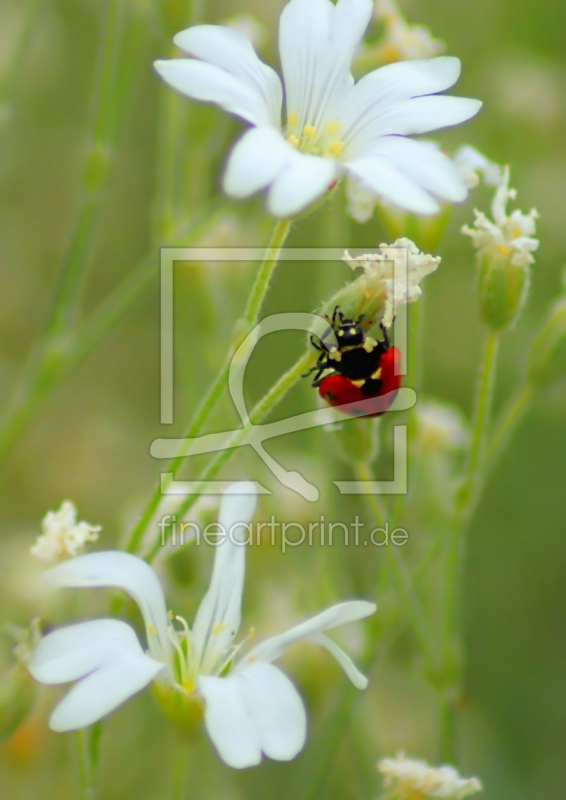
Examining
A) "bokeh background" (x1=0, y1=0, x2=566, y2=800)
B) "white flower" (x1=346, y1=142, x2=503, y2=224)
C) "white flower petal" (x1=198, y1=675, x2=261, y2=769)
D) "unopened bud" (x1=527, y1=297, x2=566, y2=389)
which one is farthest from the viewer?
"bokeh background" (x1=0, y1=0, x2=566, y2=800)

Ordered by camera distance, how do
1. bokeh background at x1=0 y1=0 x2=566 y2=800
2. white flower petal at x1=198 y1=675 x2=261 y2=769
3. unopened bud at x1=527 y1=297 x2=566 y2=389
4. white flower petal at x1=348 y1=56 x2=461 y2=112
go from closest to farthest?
1. white flower petal at x1=198 y1=675 x2=261 y2=769
2. white flower petal at x1=348 y1=56 x2=461 y2=112
3. unopened bud at x1=527 y1=297 x2=566 y2=389
4. bokeh background at x1=0 y1=0 x2=566 y2=800

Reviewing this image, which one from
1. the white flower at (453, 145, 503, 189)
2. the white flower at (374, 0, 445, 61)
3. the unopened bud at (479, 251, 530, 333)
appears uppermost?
the white flower at (374, 0, 445, 61)

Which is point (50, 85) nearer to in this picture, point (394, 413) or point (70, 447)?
point (70, 447)

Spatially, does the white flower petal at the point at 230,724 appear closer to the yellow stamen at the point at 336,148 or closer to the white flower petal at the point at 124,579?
the white flower petal at the point at 124,579

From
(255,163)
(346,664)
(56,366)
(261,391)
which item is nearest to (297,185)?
(255,163)

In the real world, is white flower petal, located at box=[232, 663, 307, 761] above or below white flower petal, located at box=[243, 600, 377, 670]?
below

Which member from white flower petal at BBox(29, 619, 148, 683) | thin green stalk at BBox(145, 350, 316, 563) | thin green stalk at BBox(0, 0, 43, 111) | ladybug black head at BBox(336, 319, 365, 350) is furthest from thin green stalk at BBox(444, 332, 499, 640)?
thin green stalk at BBox(0, 0, 43, 111)

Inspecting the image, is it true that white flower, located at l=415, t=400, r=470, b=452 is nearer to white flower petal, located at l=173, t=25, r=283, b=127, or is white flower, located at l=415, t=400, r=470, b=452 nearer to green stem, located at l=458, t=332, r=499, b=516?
green stem, located at l=458, t=332, r=499, b=516
